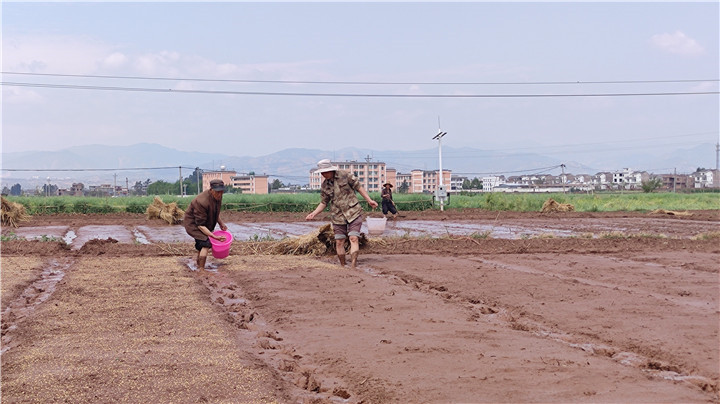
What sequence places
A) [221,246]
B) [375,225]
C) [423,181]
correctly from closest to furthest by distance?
[221,246] → [375,225] → [423,181]

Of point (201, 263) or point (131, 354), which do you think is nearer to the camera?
point (131, 354)

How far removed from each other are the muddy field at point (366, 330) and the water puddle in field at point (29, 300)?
4cm

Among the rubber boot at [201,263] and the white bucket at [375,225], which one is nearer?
the rubber boot at [201,263]

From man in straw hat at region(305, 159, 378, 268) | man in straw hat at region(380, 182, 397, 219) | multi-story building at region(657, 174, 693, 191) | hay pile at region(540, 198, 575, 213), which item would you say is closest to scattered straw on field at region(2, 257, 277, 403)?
man in straw hat at region(305, 159, 378, 268)

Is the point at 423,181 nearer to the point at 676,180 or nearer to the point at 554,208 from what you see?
the point at 676,180

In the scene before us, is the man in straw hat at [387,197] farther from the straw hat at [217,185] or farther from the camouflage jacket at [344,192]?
the straw hat at [217,185]

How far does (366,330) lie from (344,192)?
16.7 ft

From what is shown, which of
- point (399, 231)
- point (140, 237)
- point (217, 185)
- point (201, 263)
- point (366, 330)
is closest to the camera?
point (366, 330)

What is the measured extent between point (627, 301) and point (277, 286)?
444cm

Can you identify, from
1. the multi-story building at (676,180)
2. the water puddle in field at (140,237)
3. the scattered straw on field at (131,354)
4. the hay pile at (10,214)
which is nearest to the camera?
the scattered straw on field at (131,354)

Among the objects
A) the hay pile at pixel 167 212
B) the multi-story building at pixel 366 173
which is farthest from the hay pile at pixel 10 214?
the multi-story building at pixel 366 173

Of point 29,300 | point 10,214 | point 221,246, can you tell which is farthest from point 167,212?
point 29,300

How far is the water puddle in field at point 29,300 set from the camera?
23.5 feet

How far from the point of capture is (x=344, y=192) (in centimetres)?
1169
